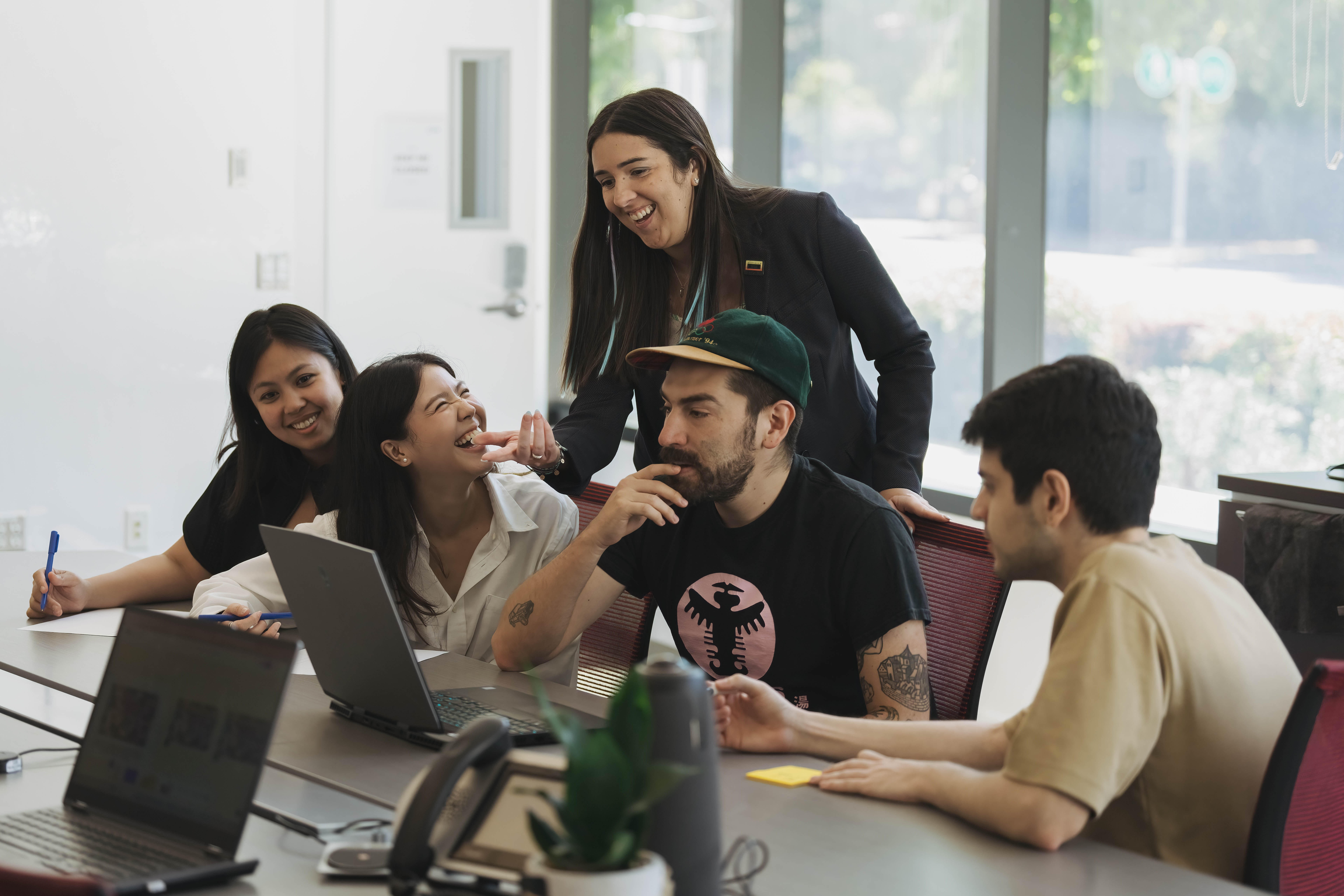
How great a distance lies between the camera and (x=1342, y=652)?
2227 millimetres

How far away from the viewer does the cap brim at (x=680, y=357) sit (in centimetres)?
190

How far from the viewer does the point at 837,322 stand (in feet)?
7.84

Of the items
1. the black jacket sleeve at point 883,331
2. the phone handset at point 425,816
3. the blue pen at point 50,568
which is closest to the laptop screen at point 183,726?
the phone handset at point 425,816

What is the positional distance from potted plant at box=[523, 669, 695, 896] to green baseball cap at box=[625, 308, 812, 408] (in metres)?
1.04

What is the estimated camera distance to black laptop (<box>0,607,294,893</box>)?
3.83ft

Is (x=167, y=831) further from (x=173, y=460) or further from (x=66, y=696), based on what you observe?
(x=173, y=460)

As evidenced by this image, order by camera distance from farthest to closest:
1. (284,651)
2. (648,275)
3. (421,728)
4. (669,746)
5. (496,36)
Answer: (496,36) < (648,275) < (421,728) < (284,651) < (669,746)

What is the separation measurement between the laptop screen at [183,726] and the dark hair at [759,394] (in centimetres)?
92

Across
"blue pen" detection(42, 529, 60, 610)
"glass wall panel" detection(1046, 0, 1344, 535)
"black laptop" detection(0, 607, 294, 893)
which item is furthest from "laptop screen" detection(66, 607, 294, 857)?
"glass wall panel" detection(1046, 0, 1344, 535)

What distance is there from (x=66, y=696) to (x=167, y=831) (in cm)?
78

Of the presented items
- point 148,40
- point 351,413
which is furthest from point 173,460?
point 351,413

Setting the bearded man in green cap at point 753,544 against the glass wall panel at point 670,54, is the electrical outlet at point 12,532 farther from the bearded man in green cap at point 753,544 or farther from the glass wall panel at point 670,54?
the bearded man in green cap at point 753,544

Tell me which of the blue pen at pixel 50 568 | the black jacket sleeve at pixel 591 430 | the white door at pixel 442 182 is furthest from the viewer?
the white door at pixel 442 182

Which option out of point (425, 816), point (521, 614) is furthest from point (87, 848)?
point (521, 614)
